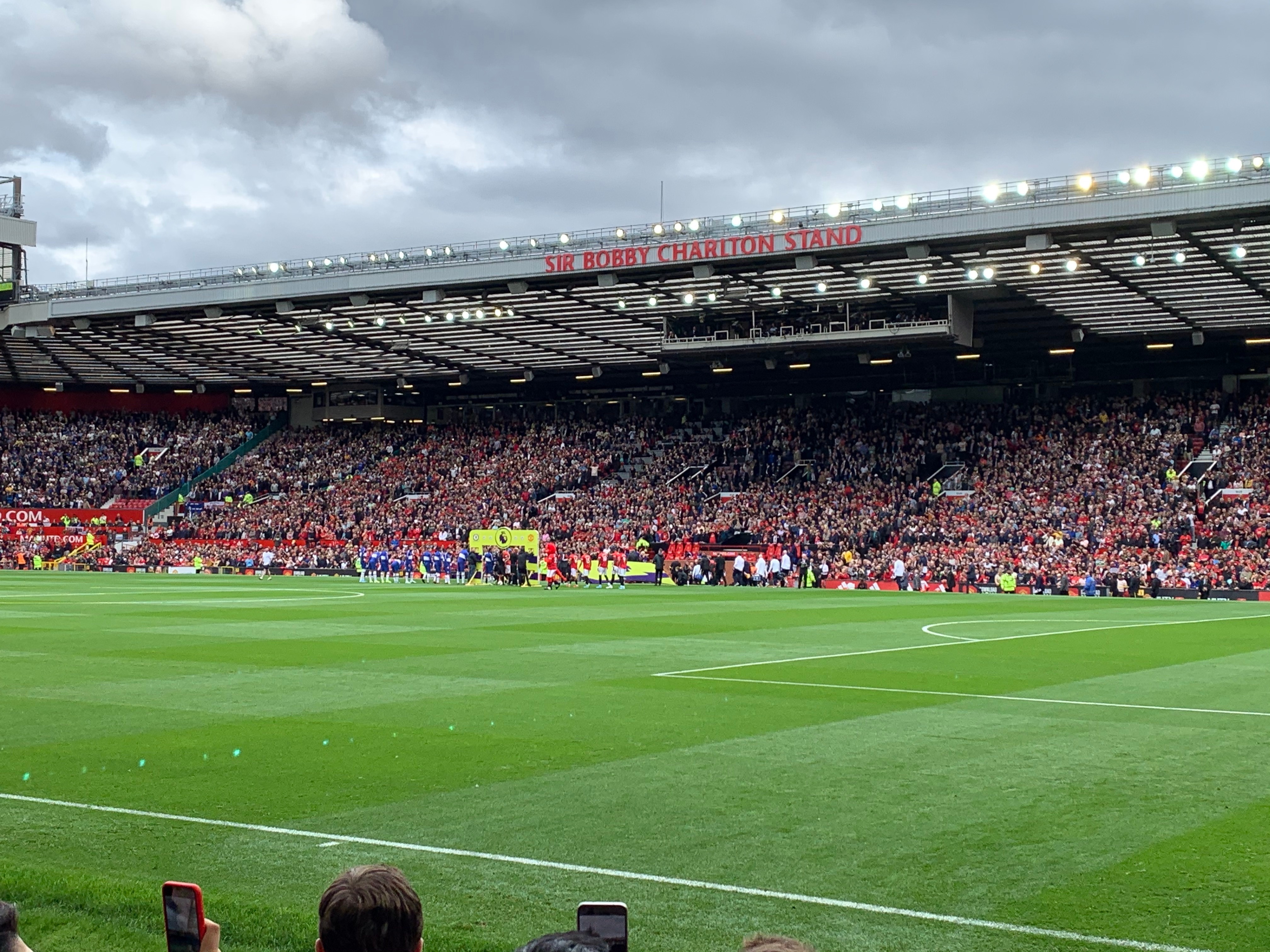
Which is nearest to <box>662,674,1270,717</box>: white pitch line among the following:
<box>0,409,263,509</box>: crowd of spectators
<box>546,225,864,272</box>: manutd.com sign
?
<box>546,225,864,272</box>: manutd.com sign

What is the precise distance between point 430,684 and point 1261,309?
43.1m

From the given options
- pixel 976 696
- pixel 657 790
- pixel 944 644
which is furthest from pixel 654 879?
pixel 944 644

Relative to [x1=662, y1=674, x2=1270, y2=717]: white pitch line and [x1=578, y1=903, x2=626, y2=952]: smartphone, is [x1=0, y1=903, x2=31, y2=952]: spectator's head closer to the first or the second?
[x1=578, y1=903, x2=626, y2=952]: smartphone

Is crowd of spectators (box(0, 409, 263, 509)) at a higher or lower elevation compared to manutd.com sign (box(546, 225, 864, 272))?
lower

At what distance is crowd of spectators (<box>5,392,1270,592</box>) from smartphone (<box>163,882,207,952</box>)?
45.1m

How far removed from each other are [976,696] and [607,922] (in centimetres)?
1336

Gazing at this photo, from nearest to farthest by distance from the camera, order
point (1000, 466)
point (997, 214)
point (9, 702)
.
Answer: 1. point (9, 702)
2. point (997, 214)
3. point (1000, 466)

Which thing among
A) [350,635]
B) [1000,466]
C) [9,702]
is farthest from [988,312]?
[9,702]

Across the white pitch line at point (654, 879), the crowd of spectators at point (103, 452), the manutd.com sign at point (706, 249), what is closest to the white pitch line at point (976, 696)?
the white pitch line at point (654, 879)

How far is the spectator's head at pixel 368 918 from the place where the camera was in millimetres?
3188

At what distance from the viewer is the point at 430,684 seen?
16.8 m

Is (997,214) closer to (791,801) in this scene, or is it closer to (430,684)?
(430,684)

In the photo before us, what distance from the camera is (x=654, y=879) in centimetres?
757

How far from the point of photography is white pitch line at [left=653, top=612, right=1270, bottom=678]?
18938mm
